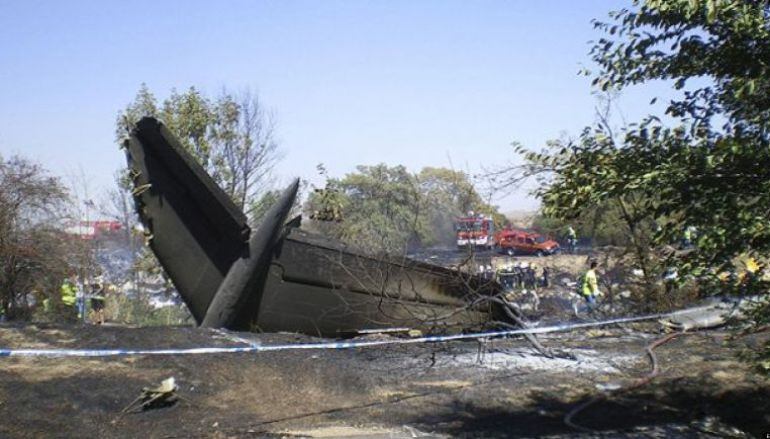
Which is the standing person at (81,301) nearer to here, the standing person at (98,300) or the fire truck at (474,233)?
the standing person at (98,300)

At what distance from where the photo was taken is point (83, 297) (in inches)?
624

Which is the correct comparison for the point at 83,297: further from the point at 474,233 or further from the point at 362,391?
the point at 362,391

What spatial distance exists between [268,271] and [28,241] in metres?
6.72

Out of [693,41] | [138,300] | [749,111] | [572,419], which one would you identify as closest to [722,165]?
[749,111]

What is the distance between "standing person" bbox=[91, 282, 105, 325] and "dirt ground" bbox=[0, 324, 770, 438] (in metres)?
6.65

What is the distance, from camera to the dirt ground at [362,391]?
6.46 metres

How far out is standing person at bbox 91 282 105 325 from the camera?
15.6 meters

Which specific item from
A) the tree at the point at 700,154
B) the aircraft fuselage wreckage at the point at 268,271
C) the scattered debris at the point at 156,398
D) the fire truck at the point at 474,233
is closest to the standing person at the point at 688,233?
the tree at the point at 700,154

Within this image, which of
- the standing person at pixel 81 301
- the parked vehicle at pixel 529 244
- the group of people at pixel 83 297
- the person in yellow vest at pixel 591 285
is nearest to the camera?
the group of people at pixel 83 297

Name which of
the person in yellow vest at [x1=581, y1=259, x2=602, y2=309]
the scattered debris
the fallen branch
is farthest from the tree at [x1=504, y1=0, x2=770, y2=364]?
the person in yellow vest at [x1=581, y1=259, x2=602, y2=309]

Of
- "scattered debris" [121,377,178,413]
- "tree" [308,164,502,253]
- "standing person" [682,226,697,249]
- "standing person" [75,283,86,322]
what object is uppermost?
"tree" [308,164,502,253]

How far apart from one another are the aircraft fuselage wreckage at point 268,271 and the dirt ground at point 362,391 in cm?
54

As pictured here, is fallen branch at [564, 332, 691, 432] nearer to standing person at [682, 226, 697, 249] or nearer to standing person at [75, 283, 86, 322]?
standing person at [682, 226, 697, 249]

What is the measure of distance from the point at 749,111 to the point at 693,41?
693 millimetres
